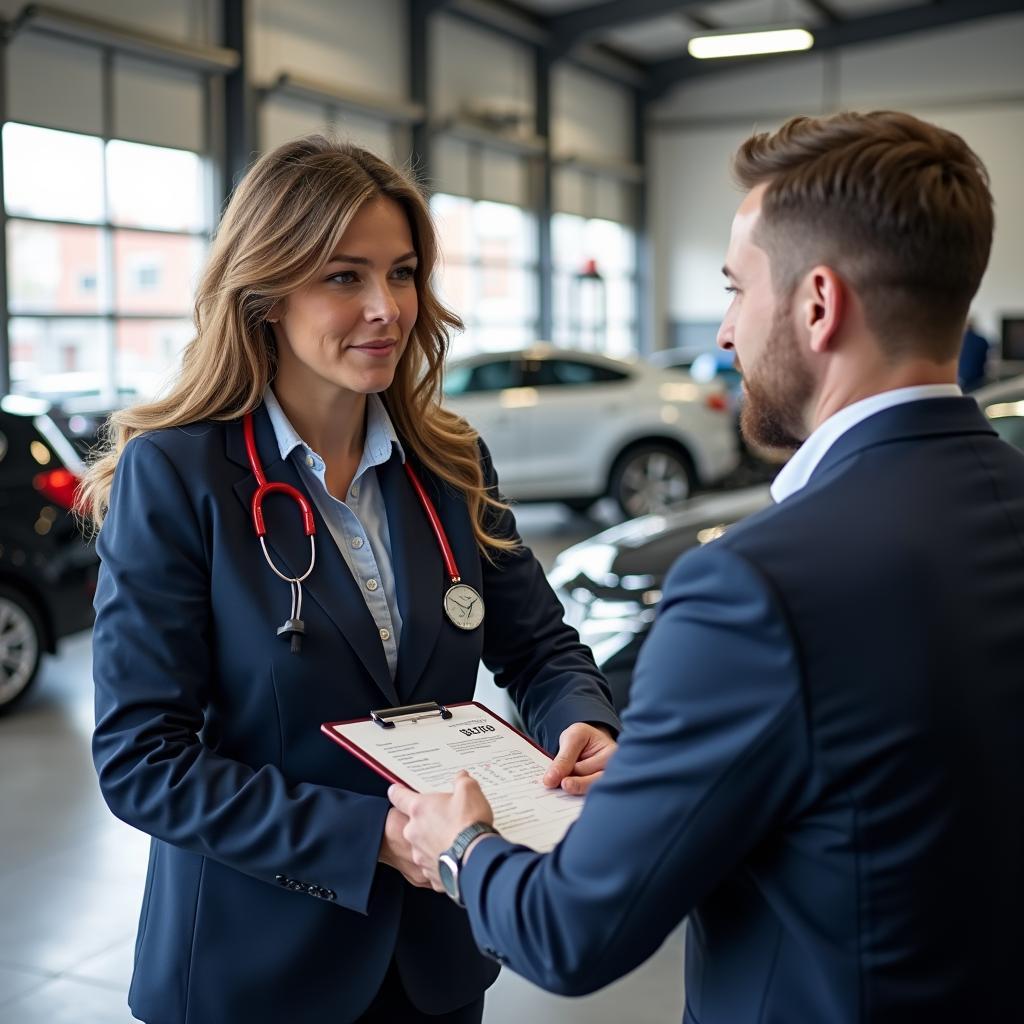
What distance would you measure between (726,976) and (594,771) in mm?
457

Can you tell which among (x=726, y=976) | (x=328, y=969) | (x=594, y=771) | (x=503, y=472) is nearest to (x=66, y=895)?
(x=328, y=969)

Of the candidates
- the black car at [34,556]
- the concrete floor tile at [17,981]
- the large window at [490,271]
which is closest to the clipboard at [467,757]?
the concrete floor tile at [17,981]

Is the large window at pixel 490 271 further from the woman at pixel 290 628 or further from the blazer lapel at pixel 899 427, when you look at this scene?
the blazer lapel at pixel 899 427

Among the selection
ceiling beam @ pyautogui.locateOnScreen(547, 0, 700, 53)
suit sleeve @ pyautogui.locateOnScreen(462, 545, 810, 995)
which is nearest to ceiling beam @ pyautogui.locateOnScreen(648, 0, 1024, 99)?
ceiling beam @ pyautogui.locateOnScreen(547, 0, 700, 53)

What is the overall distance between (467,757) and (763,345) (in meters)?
0.64

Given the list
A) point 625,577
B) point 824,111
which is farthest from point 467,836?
point 824,111

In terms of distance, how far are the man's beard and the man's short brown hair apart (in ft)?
0.14

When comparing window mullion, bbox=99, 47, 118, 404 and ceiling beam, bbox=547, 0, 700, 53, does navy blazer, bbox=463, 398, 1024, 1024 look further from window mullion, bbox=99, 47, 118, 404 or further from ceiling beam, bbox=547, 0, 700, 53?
ceiling beam, bbox=547, 0, 700, 53

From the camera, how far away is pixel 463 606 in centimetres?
178

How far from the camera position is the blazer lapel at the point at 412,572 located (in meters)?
1.70

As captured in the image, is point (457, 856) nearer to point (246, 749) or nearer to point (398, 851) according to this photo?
point (398, 851)

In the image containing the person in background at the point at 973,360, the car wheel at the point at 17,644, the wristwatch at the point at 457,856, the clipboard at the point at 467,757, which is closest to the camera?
the wristwatch at the point at 457,856

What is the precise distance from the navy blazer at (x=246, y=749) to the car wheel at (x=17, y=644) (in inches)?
156

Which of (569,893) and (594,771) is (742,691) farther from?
(594,771)
